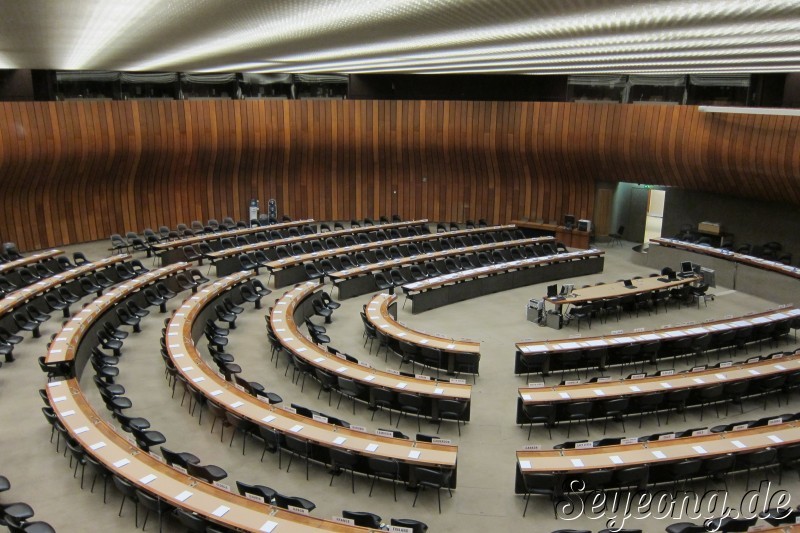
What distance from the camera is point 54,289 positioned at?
15805 millimetres

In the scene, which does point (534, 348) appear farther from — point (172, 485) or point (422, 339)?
point (172, 485)

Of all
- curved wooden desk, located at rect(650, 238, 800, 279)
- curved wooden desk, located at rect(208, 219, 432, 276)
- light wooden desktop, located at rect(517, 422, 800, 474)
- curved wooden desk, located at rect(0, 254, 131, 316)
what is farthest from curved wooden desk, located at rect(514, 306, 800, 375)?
curved wooden desk, located at rect(0, 254, 131, 316)

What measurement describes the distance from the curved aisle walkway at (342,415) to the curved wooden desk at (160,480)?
0.76 m

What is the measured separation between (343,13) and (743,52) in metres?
7.28

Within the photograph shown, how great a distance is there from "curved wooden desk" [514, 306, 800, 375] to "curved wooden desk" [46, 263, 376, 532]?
661 cm

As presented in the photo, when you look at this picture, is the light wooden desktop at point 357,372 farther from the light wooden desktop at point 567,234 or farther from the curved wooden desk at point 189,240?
the light wooden desktop at point 567,234

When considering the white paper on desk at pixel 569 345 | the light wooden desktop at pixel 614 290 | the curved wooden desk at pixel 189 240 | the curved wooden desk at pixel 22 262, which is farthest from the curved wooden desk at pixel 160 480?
the light wooden desktop at pixel 614 290

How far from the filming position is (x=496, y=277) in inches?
751

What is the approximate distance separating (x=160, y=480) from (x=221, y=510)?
3.40 ft

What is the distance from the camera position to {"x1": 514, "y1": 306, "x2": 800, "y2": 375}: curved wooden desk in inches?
499

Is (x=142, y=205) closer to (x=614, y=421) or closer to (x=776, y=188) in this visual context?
(x=614, y=421)

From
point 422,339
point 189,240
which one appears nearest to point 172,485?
point 422,339

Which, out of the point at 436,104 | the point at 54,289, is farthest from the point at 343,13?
the point at 436,104

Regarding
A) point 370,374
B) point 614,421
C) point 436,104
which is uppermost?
point 436,104
